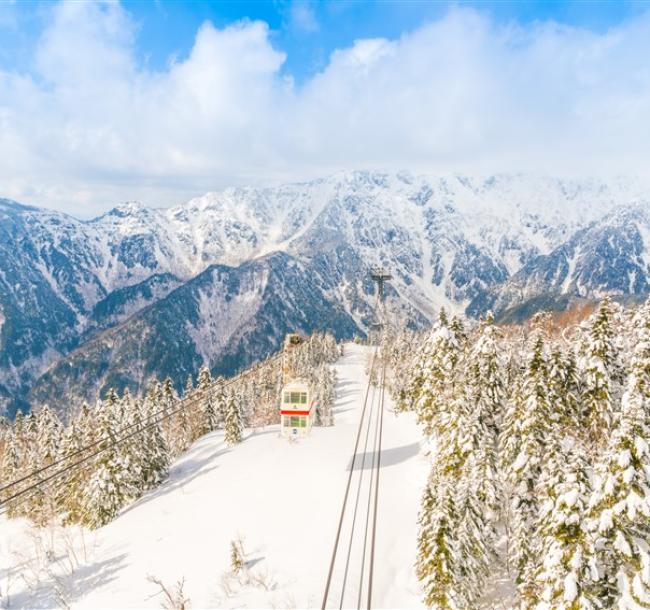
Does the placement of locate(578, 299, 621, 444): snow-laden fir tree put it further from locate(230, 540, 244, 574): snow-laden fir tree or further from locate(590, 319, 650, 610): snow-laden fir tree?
locate(230, 540, 244, 574): snow-laden fir tree

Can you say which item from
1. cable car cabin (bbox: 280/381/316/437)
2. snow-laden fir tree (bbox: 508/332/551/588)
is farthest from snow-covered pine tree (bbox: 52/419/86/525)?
snow-laden fir tree (bbox: 508/332/551/588)

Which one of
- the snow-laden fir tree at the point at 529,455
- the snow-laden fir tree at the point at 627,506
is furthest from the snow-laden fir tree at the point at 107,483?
the snow-laden fir tree at the point at 627,506

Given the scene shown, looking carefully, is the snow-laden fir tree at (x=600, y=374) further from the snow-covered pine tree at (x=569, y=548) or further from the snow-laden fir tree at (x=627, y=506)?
the snow-laden fir tree at (x=627, y=506)

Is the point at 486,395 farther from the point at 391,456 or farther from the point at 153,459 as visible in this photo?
the point at 153,459

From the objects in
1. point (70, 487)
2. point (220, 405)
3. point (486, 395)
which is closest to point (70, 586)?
point (70, 487)

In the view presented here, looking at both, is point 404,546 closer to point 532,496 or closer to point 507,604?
point 507,604

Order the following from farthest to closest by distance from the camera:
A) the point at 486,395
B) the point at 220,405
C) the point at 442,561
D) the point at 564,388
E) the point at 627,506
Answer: the point at 220,405 → the point at 486,395 → the point at 564,388 → the point at 442,561 → the point at 627,506
